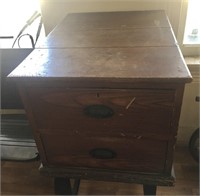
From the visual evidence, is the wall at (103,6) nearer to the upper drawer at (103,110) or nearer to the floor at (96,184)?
the upper drawer at (103,110)

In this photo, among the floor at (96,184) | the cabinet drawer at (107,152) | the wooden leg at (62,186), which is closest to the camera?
the cabinet drawer at (107,152)

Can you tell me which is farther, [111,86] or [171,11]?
[171,11]

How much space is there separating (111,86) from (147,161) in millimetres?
323

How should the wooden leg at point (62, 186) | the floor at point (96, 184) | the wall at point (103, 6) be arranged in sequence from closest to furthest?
1. the wooden leg at point (62, 186)
2. the wall at point (103, 6)
3. the floor at point (96, 184)

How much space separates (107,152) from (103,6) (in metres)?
0.74

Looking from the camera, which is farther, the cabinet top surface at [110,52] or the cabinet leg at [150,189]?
the cabinet leg at [150,189]

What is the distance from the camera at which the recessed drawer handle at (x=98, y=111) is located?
0.64 m

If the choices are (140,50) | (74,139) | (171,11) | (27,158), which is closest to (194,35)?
(171,11)

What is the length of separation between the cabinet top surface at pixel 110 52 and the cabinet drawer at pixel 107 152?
0.23 m

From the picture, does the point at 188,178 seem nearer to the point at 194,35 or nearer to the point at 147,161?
the point at 147,161

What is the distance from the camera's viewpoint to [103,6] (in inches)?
44.4

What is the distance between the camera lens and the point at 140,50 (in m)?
0.70

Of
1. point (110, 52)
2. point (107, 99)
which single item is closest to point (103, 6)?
point (110, 52)

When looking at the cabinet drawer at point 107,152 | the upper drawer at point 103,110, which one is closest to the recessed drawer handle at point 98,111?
the upper drawer at point 103,110
